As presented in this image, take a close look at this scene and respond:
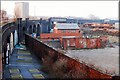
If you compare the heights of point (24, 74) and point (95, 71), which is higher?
point (95, 71)

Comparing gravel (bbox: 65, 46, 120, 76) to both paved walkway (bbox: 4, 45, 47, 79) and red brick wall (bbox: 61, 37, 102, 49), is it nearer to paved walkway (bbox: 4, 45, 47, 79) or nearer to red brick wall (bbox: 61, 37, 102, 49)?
paved walkway (bbox: 4, 45, 47, 79)

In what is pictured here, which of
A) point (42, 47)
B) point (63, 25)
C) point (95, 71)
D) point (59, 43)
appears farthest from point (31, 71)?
point (63, 25)

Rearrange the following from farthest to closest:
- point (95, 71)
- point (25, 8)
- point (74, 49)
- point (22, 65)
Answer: point (25, 8) → point (74, 49) → point (22, 65) → point (95, 71)

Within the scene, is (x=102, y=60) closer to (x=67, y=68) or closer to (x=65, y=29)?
(x=67, y=68)

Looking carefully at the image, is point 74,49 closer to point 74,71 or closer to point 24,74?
point 24,74

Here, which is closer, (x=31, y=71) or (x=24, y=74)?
(x=24, y=74)

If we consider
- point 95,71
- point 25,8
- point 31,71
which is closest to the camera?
point 95,71

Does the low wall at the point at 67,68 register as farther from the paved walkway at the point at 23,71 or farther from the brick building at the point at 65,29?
the brick building at the point at 65,29

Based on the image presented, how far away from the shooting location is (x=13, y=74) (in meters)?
10.5

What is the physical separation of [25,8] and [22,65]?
65437 millimetres

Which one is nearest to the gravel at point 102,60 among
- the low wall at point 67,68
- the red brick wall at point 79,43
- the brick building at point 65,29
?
the low wall at point 67,68

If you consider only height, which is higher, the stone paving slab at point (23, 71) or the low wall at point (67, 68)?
the low wall at point (67, 68)

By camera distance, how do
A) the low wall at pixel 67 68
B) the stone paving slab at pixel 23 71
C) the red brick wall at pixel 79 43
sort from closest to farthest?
the low wall at pixel 67 68 → the stone paving slab at pixel 23 71 → the red brick wall at pixel 79 43

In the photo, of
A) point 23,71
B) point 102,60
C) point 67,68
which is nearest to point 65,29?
point 102,60
